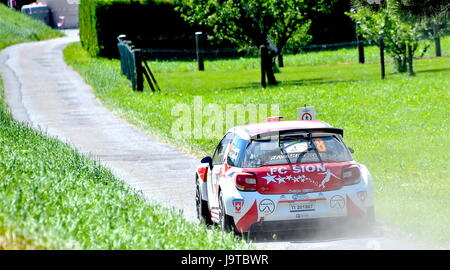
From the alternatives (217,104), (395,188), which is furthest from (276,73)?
(395,188)

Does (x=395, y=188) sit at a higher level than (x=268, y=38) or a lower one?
lower

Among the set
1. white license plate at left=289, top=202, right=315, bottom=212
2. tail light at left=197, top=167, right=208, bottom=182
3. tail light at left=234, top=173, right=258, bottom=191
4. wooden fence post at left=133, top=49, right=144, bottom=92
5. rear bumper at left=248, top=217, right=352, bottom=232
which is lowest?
rear bumper at left=248, top=217, right=352, bottom=232

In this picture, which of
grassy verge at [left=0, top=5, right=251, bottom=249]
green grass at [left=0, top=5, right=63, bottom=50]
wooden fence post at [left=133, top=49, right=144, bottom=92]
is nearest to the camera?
grassy verge at [left=0, top=5, right=251, bottom=249]

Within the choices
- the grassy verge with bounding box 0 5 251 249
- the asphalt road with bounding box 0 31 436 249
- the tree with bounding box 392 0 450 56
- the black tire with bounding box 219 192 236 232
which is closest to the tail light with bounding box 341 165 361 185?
the asphalt road with bounding box 0 31 436 249

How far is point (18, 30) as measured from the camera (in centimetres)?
6475

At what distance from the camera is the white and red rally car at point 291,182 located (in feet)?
37.2

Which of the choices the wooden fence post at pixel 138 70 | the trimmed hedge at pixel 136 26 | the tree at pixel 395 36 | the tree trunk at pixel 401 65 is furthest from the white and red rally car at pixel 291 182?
the trimmed hedge at pixel 136 26

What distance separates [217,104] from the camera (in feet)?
92.9

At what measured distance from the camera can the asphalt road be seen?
11539 millimetres

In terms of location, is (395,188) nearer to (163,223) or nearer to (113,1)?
(163,223)

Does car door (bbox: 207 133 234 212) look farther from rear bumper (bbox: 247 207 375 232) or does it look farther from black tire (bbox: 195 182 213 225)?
rear bumper (bbox: 247 207 375 232)

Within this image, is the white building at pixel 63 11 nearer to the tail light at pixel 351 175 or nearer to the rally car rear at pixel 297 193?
the rally car rear at pixel 297 193
